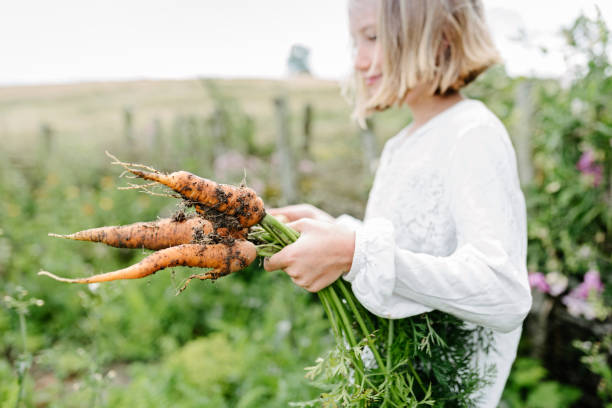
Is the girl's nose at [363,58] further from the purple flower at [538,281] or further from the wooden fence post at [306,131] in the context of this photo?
the wooden fence post at [306,131]

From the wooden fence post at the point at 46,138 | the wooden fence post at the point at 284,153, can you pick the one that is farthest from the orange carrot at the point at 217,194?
the wooden fence post at the point at 46,138

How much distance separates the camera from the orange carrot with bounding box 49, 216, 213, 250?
3.67ft

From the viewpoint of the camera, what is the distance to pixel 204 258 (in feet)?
3.38

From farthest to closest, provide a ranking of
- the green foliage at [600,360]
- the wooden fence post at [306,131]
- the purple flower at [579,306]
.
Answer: the wooden fence post at [306,131] → the purple flower at [579,306] → the green foliage at [600,360]

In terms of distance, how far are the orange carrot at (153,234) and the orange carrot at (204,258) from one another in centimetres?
6

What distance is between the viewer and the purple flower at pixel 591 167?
8.18ft

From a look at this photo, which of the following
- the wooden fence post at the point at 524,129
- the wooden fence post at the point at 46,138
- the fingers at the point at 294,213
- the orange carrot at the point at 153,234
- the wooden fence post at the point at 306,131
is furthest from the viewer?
the wooden fence post at the point at 46,138

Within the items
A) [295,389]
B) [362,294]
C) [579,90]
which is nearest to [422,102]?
[362,294]

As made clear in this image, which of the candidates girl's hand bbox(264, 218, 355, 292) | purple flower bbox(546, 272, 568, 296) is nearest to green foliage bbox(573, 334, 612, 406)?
purple flower bbox(546, 272, 568, 296)

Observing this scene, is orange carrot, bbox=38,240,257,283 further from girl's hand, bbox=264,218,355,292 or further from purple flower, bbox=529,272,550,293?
purple flower, bbox=529,272,550,293

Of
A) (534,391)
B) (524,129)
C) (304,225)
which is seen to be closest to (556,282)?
(534,391)

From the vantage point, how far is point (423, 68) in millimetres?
1165

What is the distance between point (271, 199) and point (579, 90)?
301cm

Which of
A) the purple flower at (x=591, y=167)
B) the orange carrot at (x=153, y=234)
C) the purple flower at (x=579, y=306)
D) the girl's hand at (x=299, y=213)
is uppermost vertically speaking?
the orange carrot at (x=153, y=234)
